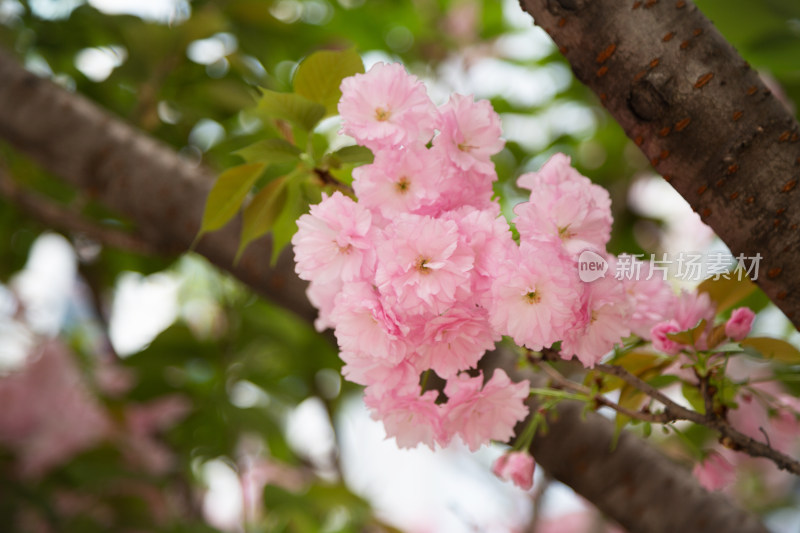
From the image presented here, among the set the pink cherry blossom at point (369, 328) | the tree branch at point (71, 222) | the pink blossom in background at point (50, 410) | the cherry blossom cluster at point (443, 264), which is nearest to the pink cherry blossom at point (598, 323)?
the cherry blossom cluster at point (443, 264)

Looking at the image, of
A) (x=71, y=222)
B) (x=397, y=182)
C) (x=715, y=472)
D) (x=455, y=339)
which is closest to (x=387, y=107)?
(x=397, y=182)

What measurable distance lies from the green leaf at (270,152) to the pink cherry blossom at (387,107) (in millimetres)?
87

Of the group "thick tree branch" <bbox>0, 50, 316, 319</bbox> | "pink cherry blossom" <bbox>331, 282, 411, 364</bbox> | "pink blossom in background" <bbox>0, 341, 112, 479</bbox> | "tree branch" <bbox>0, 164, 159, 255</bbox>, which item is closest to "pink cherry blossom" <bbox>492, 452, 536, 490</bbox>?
"pink cherry blossom" <bbox>331, 282, 411, 364</bbox>

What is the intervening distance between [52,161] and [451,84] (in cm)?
75

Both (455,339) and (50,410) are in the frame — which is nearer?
(455,339)

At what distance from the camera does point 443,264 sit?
0.39 m

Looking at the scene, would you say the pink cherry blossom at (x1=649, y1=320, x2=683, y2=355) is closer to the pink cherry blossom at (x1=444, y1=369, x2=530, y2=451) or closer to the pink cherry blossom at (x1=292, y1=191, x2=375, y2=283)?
the pink cherry blossom at (x1=444, y1=369, x2=530, y2=451)

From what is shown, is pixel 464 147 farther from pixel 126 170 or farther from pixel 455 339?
pixel 126 170

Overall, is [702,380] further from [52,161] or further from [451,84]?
[451,84]

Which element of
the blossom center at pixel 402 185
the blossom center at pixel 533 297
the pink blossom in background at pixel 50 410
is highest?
the blossom center at pixel 533 297

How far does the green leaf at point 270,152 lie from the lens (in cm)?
51

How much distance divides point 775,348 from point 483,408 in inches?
10.0

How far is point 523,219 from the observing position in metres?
0.43

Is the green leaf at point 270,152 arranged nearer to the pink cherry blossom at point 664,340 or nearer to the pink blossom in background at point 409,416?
the pink blossom in background at point 409,416
